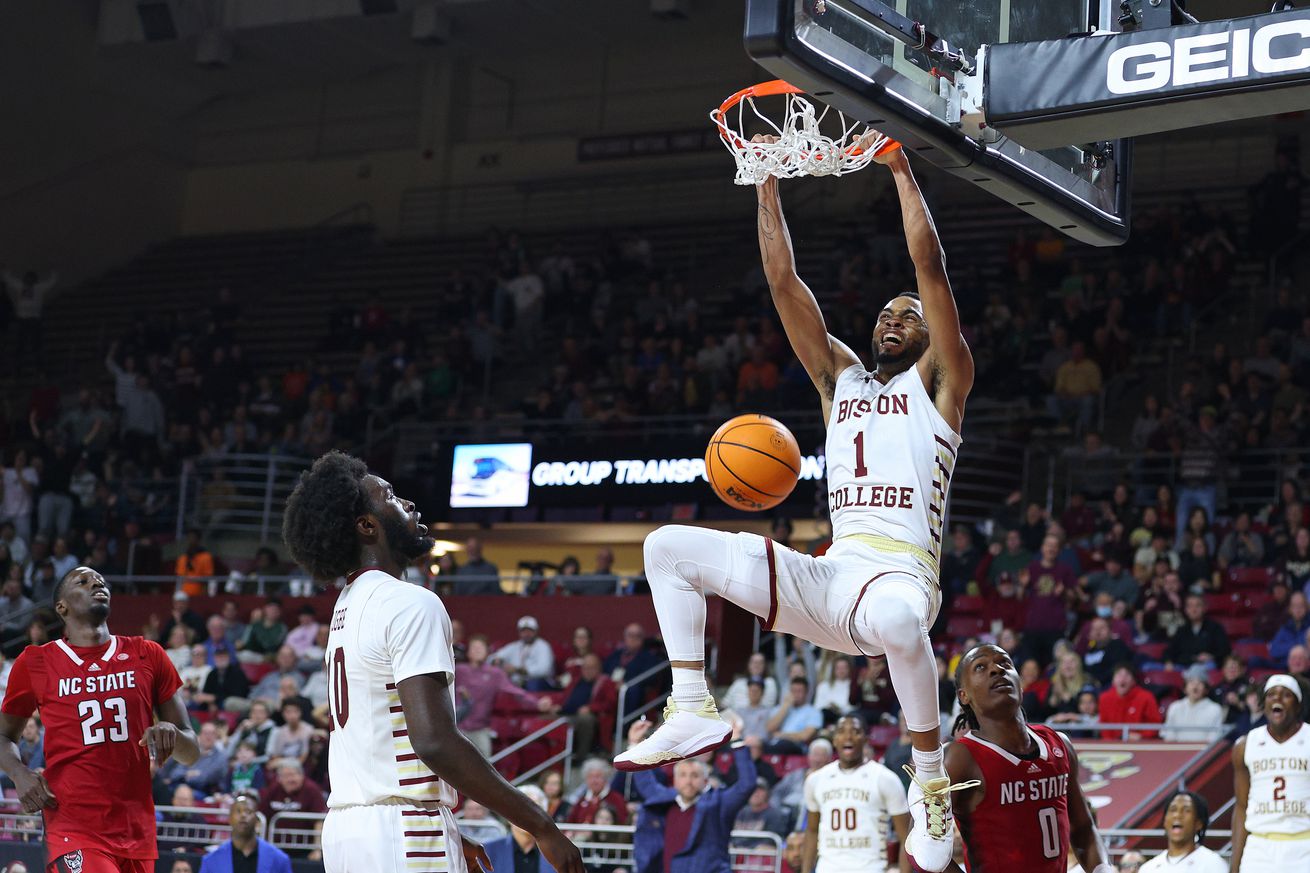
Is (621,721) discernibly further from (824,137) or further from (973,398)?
(824,137)

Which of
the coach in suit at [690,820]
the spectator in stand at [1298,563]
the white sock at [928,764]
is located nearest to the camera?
the white sock at [928,764]

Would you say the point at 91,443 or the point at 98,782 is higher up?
the point at 91,443

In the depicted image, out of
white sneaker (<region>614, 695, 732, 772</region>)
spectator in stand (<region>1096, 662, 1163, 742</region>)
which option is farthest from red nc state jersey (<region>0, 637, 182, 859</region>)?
spectator in stand (<region>1096, 662, 1163, 742</region>)

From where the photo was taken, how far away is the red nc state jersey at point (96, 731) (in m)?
7.89

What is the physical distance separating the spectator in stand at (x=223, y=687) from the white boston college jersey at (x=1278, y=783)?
1048 cm

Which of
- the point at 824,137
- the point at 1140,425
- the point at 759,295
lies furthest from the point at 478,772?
the point at 759,295

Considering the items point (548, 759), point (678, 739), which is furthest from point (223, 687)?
point (678, 739)

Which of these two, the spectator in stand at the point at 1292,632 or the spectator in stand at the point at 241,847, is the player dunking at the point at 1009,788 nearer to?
the spectator in stand at the point at 241,847

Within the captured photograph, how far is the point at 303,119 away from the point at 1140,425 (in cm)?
1737

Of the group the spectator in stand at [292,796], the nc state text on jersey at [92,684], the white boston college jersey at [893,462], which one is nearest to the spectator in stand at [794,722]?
the spectator in stand at [292,796]

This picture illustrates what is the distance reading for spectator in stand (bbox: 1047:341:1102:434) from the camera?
67.3 ft

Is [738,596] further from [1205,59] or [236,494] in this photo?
[236,494]

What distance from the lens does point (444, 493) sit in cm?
2164

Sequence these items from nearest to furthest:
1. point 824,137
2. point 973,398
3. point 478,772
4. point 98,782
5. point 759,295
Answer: point 478,772, point 824,137, point 98,782, point 973,398, point 759,295
